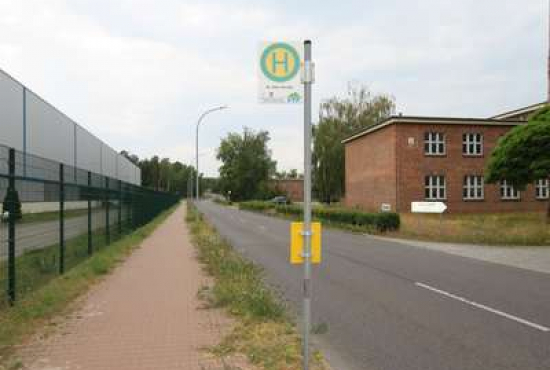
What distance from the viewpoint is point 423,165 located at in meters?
33.7

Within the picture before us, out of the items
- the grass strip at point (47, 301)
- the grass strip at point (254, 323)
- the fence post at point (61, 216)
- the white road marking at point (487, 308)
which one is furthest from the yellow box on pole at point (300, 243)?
the fence post at point (61, 216)

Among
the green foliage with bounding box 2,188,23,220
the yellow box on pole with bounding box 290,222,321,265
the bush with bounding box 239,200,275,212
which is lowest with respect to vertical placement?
the bush with bounding box 239,200,275,212

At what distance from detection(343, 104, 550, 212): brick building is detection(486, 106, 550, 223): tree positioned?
695cm

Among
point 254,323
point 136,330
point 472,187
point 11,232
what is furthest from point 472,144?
point 11,232

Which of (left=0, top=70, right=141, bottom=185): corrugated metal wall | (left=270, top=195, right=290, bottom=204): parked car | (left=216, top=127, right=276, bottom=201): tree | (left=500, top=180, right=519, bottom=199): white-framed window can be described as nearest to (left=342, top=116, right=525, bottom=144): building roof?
(left=500, top=180, right=519, bottom=199): white-framed window

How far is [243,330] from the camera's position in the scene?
18.4 feet

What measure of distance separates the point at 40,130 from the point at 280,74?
3018cm

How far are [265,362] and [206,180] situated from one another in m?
181

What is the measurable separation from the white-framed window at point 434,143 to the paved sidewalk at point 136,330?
91.0ft

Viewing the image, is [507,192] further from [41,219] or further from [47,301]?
[47,301]

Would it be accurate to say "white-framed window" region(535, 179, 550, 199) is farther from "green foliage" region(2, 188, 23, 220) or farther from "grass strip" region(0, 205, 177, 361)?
"green foliage" region(2, 188, 23, 220)

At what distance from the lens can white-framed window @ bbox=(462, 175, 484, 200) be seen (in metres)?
35.0

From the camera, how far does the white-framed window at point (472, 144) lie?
35250 mm

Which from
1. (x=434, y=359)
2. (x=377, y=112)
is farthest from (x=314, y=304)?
(x=377, y=112)
